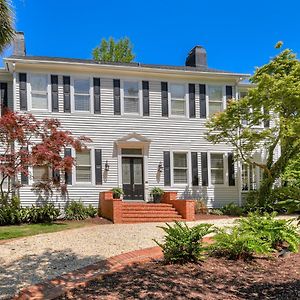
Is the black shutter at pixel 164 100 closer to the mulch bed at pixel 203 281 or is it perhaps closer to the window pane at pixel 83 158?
the window pane at pixel 83 158

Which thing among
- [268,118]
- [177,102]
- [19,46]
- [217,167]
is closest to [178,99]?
[177,102]

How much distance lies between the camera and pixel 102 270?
6.94 meters

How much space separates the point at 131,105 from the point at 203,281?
12645mm

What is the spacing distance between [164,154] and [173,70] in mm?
3923

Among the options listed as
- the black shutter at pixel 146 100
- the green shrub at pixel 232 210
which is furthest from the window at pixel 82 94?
the green shrub at pixel 232 210

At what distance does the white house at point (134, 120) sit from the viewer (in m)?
16.9

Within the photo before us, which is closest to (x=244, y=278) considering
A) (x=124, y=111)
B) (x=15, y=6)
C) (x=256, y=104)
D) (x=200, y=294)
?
(x=200, y=294)

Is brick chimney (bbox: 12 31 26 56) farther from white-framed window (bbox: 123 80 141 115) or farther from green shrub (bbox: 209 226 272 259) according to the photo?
green shrub (bbox: 209 226 272 259)

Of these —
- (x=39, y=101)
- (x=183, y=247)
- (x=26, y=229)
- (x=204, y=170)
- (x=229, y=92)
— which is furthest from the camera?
(x=229, y=92)

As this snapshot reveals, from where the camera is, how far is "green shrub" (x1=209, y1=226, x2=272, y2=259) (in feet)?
24.1

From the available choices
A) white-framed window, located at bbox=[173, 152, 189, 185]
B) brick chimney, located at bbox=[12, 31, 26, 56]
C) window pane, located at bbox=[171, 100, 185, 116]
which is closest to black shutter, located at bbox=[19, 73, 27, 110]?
brick chimney, located at bbox=[12, 31, 26, 56]

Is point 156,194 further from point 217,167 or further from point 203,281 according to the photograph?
point 203,281

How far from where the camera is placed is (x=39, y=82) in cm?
1686

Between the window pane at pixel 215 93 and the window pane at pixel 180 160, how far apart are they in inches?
125
